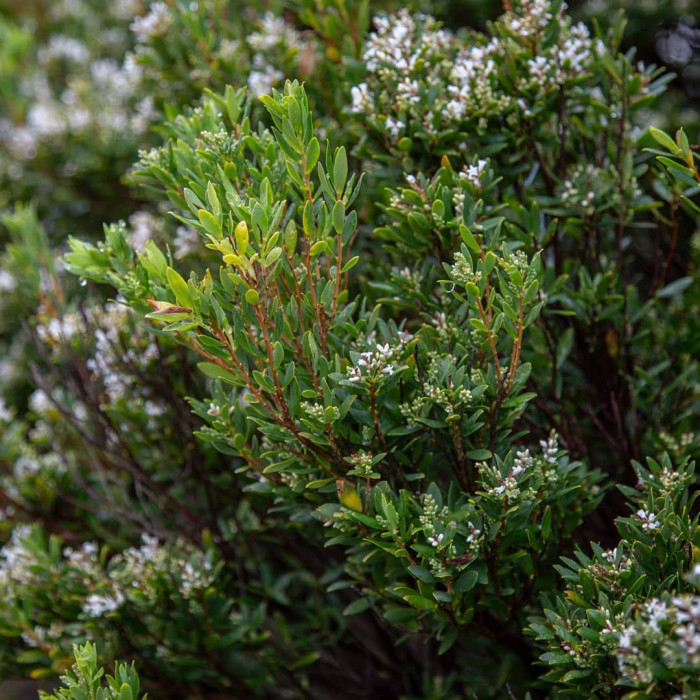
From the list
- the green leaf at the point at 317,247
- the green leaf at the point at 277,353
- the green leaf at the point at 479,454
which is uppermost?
the green leaf at the point at 317,247

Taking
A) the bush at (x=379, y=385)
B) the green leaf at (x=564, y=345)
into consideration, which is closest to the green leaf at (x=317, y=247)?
the bush at (x=379, y=385)

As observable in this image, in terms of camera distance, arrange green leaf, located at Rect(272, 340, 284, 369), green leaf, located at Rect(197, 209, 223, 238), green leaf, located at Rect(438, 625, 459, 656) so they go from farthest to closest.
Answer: green leaf, located at Rect(438, 625, 459, 656)
green leaf, located at Rect(272, 340, 284, 369)
green leaf, located at Rect(197, 209, 223, 238)

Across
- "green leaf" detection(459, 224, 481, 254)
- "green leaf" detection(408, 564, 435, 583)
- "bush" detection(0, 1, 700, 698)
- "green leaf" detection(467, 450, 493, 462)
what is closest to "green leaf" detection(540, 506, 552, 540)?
"bush" detection(0, 1, 700, 698)

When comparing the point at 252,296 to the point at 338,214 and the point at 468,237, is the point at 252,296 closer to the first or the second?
the point at 338,214

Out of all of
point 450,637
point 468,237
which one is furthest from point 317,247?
point 450,637

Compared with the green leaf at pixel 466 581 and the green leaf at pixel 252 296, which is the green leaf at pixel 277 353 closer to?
the green leaf at pixel 252 296

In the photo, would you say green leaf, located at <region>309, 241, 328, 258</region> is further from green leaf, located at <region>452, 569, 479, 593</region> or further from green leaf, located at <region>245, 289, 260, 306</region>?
green leaf, located at <region>452, 569, 479, 593</region>

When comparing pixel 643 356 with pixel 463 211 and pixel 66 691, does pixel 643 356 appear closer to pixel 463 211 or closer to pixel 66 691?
pixel 463 211

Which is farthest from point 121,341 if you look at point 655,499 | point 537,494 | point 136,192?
point 655,499
